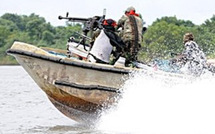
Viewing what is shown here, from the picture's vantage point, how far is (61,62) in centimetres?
1121

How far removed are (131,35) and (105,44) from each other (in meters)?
0.52

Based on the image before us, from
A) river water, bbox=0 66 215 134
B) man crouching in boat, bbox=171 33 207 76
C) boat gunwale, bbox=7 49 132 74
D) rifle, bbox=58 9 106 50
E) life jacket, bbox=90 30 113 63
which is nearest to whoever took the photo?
river water, bbox=0 66 215 134

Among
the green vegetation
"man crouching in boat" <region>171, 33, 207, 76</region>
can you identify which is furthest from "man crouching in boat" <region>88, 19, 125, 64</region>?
the green vegetation

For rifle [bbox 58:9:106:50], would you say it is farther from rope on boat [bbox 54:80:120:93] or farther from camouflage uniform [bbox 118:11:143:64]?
rope on boat [bbox 54:80:120:93]

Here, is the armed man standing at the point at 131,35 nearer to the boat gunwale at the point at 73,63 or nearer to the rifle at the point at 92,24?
the rifle at the point at 92,24

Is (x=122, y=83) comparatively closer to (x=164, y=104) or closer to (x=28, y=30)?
(x=164, y=104)

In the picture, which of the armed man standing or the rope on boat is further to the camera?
the armed man standing

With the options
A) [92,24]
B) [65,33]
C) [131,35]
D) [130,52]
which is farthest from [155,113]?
[65,33]

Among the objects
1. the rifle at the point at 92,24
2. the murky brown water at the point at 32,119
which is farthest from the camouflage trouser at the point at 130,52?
the murky brown water at the point at 32,119

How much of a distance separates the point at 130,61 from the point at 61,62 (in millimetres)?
1197

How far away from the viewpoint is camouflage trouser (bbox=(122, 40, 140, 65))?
11711 mm

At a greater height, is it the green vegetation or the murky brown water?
the green vegetation

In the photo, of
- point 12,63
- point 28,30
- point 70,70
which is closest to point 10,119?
point 70,70

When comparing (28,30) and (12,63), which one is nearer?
(12,63)
